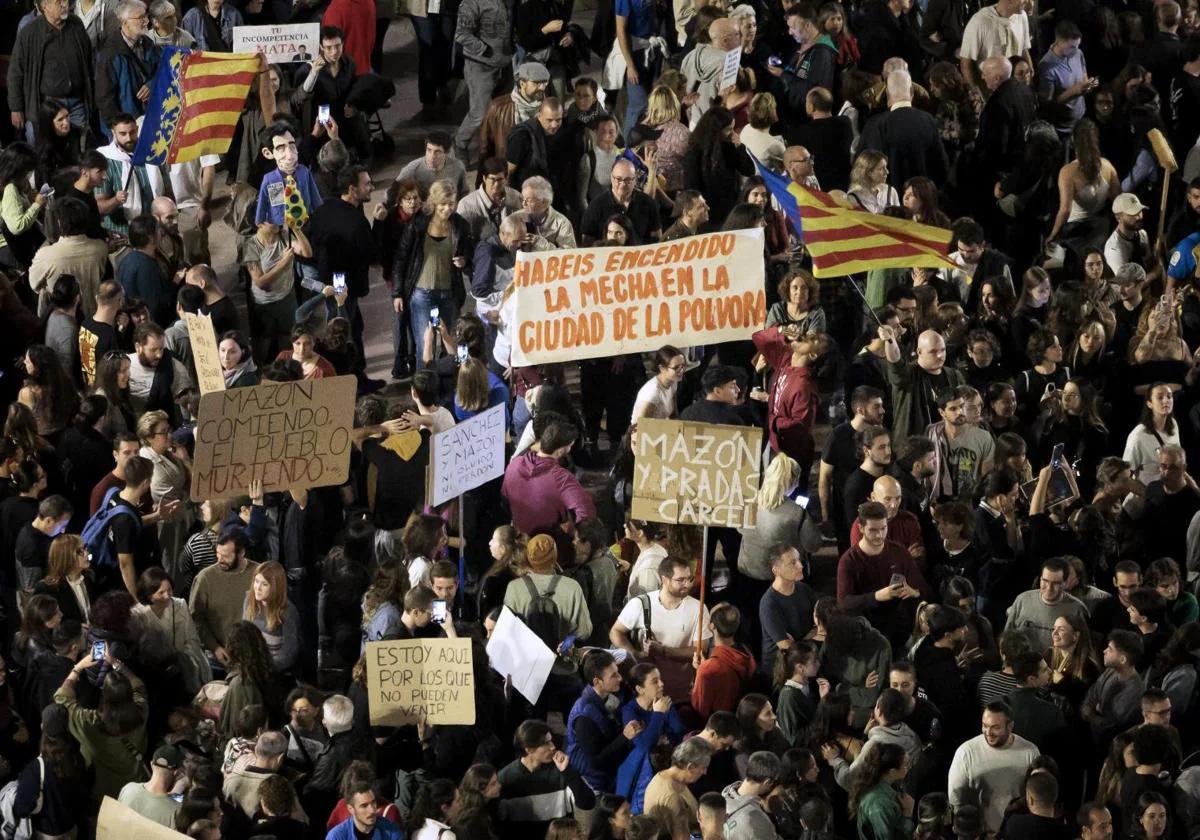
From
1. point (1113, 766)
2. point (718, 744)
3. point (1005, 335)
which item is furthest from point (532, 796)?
point (1005, 335)

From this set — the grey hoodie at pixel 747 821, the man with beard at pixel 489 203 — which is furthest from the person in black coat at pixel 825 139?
the grey hoodie at pixel 747 821

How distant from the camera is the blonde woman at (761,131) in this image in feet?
60.6

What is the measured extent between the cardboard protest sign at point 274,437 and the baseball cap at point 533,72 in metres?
5.05

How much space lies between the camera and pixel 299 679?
14086mm

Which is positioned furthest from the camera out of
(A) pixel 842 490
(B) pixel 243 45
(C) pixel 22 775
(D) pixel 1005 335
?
(B) pixel 243 45

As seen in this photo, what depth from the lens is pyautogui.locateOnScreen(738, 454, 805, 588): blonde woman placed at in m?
14.8

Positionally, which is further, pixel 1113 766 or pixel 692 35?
pixel 692 35

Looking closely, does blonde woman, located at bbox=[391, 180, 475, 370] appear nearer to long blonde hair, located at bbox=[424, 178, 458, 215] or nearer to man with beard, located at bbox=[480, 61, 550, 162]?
long blonde hair, located at bbox=[424, 178, 458, 215]

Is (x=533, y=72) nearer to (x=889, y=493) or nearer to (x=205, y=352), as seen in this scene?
(x=205, y=352)

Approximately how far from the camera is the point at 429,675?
13211 millimetres

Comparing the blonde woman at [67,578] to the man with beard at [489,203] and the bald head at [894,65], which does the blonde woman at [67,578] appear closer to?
the man with beard at [489,203]

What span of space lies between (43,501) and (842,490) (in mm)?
4476

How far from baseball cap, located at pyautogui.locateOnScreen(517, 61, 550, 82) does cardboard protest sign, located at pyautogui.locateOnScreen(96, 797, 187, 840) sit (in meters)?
7.67

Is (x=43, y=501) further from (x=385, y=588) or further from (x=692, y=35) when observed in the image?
(x=692, y=35)
